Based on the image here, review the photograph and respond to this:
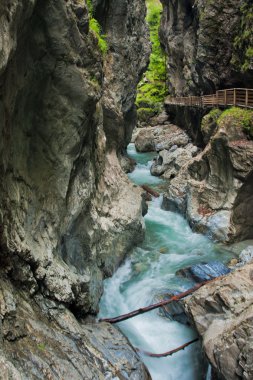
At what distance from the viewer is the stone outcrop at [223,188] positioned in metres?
14.6

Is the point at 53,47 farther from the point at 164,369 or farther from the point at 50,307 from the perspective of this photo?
the point at 164,369

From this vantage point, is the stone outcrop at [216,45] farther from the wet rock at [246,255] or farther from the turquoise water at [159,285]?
the wet rock at [246,255]

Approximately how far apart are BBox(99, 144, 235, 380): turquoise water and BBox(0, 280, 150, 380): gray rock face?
4.05 ft

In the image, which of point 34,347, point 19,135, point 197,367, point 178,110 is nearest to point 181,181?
point 197,367

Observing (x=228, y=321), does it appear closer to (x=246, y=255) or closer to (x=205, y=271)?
(x=205, y=271)

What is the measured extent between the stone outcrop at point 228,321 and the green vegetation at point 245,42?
44.3 ft

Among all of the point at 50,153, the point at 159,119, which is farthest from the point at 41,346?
the point at 159,119

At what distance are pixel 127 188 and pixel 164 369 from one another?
8007mm

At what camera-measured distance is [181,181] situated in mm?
19234

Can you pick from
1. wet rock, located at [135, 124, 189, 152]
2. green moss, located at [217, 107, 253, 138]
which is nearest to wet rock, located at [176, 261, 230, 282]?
green moss, located at [217, 107, 253, 138]

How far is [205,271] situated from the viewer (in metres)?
11.6

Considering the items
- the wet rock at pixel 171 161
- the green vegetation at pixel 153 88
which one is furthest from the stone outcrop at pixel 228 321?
the green vegetation at pixel 153 88

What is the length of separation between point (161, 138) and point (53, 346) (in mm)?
30592

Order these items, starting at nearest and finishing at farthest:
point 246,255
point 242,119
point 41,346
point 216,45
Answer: point 41,346 → point 246,255 → point 242,119 → point 216,45
